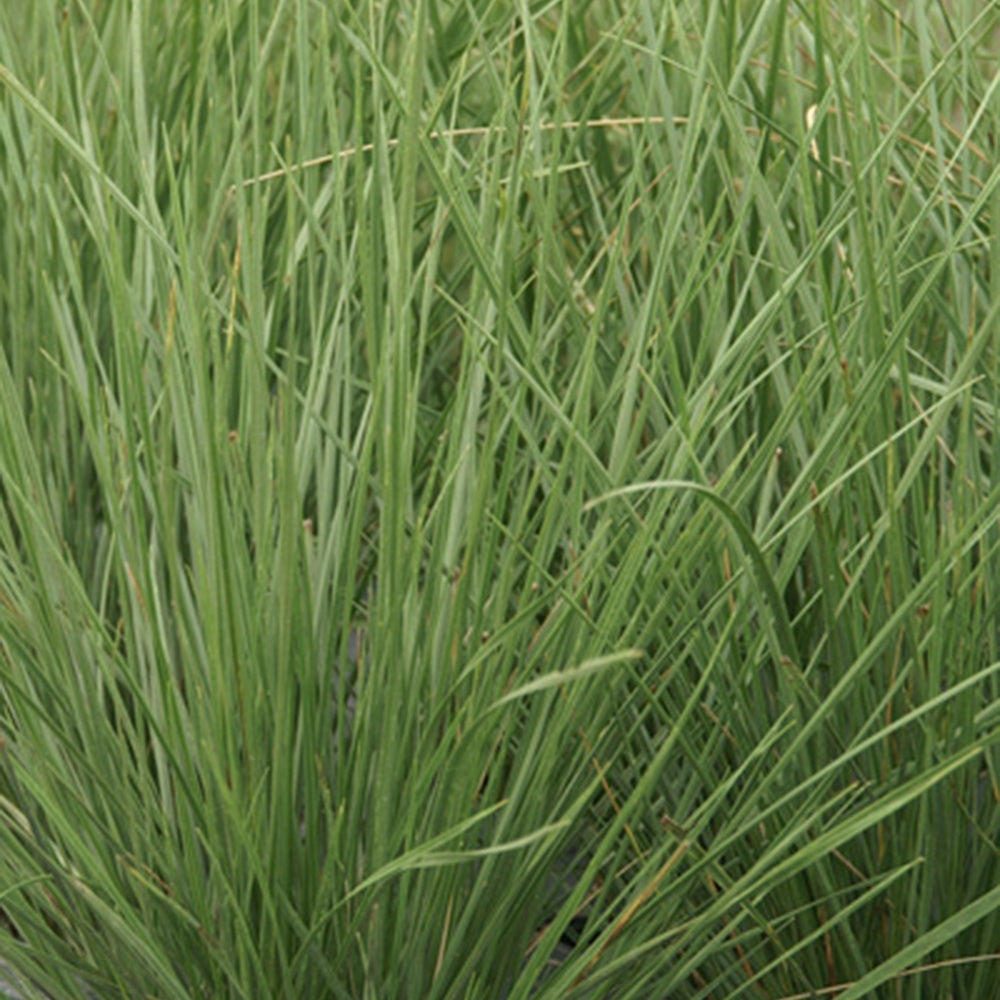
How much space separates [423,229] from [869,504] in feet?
1.93

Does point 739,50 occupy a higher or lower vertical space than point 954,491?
higher

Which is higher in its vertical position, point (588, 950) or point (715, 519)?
point (715, 519)

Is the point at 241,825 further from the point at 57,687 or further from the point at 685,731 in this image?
the point at 685,731

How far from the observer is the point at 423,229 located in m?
1.42

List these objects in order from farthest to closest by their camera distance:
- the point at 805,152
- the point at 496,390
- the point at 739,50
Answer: the point at 739,50 < the point at 805,152 < the point at 496,390

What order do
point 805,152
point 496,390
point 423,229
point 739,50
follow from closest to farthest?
point 496,390, point 805,152, point 739,50, point 423,229

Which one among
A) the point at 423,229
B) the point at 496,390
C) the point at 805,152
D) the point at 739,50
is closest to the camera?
the point at 496,390

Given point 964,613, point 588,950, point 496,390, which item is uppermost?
point 496,390

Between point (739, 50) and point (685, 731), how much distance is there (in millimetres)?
497

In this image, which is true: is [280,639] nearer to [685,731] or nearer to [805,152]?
[685,731]

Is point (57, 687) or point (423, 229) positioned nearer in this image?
point (57, 687)

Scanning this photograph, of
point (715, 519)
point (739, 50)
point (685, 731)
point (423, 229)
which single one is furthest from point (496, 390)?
point (423, 229)

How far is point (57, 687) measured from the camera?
91 cm

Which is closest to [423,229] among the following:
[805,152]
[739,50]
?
[739,50]
